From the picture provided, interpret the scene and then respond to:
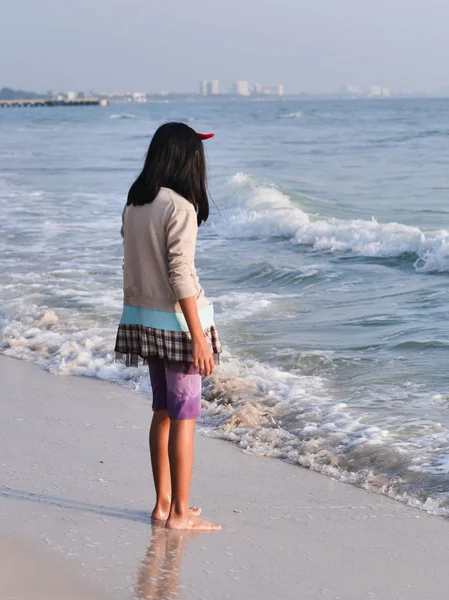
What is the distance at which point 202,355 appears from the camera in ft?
11.3

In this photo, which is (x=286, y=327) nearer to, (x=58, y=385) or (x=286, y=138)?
(x=58, y=385)

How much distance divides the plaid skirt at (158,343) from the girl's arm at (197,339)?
5 cm

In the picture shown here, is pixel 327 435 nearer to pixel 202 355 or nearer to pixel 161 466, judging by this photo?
pixel 161 466

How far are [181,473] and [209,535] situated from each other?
0.26m

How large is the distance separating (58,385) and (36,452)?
1625 millimetres

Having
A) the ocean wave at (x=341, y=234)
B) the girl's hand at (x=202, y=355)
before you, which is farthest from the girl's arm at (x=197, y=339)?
the ocean wave at (x=341, y=234)

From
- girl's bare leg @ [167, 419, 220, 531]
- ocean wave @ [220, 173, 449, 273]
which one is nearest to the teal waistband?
girl's bare leg @ [167, 419, 220, 531]

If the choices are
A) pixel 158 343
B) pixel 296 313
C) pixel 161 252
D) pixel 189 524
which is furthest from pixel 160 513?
pixel 296 313

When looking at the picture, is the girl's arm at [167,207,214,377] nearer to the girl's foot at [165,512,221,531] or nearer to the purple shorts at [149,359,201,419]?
the purple shorts at [149,359,201,419]

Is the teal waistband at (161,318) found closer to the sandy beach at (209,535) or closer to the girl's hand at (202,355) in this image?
the girl's hand at (202,355)

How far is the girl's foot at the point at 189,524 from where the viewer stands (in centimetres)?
369

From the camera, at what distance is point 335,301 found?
9.45m

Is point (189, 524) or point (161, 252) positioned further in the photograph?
point (189, 524)

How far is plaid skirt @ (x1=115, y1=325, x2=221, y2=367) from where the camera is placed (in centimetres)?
349
